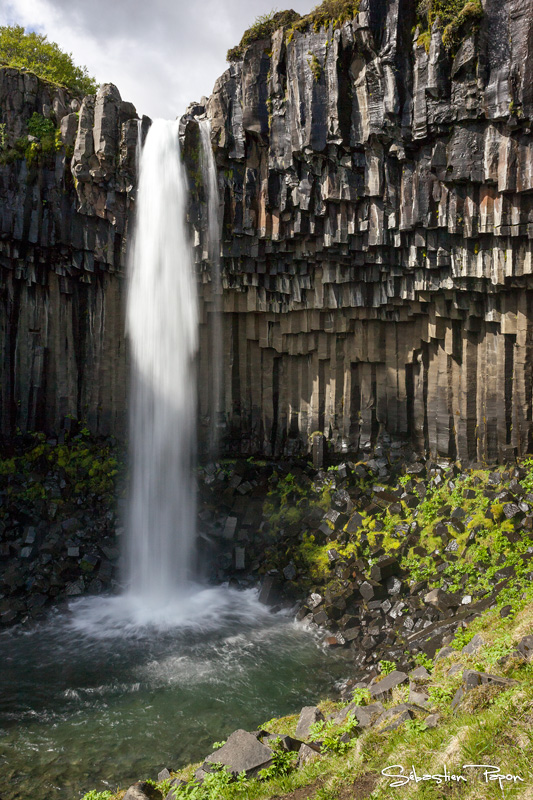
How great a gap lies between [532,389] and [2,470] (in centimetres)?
1606

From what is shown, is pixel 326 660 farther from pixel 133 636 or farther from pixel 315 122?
pixel 315 122

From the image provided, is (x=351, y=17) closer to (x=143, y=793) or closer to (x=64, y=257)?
(x=64, y=257)

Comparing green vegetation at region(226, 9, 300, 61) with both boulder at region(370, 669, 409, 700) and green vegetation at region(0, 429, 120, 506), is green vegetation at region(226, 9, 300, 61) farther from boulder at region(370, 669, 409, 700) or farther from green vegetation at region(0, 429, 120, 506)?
boulder at region(370, 669, 409, 700)

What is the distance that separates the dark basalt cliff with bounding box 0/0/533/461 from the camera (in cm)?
1402

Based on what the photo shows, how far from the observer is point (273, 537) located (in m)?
17.1

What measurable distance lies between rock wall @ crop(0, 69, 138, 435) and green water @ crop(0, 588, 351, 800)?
7.57 metres

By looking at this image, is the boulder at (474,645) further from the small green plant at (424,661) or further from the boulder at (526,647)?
the boulder at (526,647)

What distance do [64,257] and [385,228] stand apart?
10653 mm

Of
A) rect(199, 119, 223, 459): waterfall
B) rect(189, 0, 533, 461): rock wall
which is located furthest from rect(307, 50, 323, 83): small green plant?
rect(199, 119, 223, 459): waterfall

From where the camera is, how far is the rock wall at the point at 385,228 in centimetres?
1384

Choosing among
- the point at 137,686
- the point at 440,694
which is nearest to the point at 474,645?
the point at 440,694

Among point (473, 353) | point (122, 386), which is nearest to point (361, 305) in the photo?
point (473, 353)

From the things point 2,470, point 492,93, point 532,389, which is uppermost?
point 492,93

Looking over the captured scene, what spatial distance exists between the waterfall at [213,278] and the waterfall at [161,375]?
68 cm
